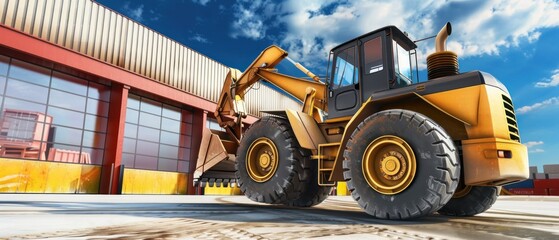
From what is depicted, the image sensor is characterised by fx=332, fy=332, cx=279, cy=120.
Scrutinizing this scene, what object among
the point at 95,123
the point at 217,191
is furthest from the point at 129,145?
the point at 217,191

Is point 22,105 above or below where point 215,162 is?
above

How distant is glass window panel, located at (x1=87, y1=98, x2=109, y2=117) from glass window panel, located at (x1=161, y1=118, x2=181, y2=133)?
128 inches

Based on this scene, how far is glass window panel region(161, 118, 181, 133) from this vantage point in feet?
62.9

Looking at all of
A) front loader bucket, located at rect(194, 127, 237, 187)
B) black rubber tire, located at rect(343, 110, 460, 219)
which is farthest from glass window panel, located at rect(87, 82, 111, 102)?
black rubber tire, located at rect(343, 110, 460, 219)

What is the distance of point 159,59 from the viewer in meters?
18.7

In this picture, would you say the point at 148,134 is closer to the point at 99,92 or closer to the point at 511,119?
the point at 99,92

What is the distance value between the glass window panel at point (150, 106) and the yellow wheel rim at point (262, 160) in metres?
13.6

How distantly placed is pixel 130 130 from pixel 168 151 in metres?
2.66

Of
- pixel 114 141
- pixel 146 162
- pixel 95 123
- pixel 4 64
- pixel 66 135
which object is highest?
pixel 4 64

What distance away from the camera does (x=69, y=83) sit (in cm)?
1531

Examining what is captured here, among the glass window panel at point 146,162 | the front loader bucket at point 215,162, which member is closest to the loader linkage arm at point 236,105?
the front loader bucket at point 215,162

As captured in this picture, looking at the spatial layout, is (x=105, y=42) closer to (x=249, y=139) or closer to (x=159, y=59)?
(x=159, y=59)

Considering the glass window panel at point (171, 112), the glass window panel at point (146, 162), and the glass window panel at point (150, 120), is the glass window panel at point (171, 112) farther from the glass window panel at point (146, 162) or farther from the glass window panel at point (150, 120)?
the glass window panel at point (146, 162)

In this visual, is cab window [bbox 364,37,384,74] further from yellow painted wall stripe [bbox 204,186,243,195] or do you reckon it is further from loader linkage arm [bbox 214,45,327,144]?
yellow painted wall stripe [bbox 204,186,243,195]
